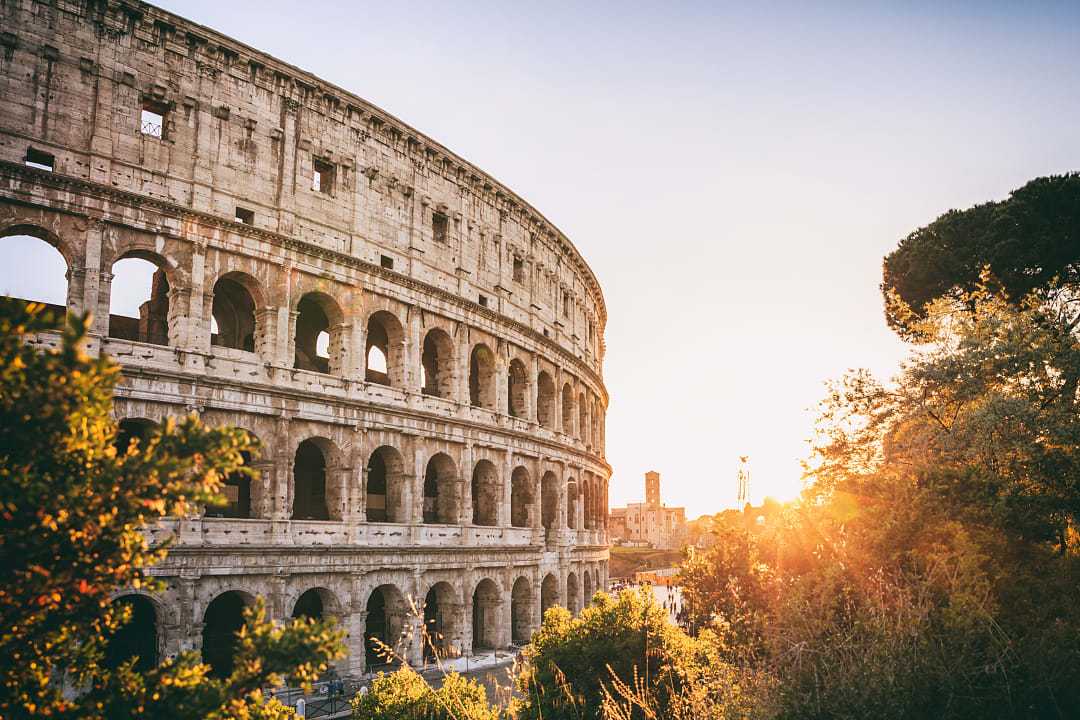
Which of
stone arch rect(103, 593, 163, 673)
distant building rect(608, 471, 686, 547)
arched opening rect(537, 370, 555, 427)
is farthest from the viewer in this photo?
distant building rect(608, 471, 686, 547)

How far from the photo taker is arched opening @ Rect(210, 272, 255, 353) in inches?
840

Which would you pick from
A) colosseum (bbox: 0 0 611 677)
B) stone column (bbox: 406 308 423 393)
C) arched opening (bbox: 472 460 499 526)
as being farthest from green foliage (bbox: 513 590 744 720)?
arched opening (bbox: 472 460 499 526)

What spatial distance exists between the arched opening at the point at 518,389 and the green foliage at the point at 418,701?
17230 mm

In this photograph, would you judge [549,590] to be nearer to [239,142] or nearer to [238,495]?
[238,495]

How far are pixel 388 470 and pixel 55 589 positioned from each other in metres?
17.5

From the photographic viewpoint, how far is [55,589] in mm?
5461

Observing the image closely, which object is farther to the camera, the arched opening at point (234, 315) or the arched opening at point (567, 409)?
the arched opening at point (567, 409)

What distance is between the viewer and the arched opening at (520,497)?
2820 cm

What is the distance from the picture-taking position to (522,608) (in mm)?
27406

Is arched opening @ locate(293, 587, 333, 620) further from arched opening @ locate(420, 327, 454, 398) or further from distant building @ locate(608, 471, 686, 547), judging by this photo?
distant building @ locate(608, 471, 686, 547)

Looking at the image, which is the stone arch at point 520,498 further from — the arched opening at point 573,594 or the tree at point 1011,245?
the tree at point 1011,245

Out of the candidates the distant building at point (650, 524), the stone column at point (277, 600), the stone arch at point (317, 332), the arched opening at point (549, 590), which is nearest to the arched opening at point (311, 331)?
the stone arch at point (317, 332)

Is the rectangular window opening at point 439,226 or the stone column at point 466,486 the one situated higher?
the rectangular window opening at point 439,226

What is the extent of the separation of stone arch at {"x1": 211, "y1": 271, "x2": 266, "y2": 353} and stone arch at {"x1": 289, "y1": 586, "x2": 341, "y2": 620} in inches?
259
